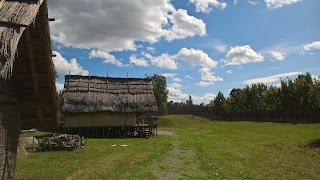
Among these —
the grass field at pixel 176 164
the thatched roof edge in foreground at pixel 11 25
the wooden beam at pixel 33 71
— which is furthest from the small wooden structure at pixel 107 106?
the thatched roof edge in foreground at pixel 11 25

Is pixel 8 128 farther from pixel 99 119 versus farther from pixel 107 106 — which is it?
pixel 99 119

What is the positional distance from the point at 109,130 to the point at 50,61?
2861cm

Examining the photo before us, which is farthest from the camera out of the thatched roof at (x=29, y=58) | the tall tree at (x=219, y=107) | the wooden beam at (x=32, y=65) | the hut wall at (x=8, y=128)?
the tall tree at (x=219, y=107)

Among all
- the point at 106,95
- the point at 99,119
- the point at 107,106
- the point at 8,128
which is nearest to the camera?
the point at 8,128

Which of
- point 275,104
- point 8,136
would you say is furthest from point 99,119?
point 275,104

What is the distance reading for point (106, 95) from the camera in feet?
117

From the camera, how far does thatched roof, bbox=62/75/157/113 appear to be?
3381 centimetres

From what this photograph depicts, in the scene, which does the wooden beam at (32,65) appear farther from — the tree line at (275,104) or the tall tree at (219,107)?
the tall tree at (219,107)

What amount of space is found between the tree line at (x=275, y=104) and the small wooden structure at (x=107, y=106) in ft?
89.2

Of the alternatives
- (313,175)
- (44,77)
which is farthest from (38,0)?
(313,175)

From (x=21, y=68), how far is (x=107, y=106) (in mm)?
25947

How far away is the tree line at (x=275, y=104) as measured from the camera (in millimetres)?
52441

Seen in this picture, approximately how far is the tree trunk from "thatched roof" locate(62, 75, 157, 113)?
24846 mm

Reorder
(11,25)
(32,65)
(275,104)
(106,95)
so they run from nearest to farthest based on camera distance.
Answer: (11,25) < (32,65) < (106,95) < (275,104)
